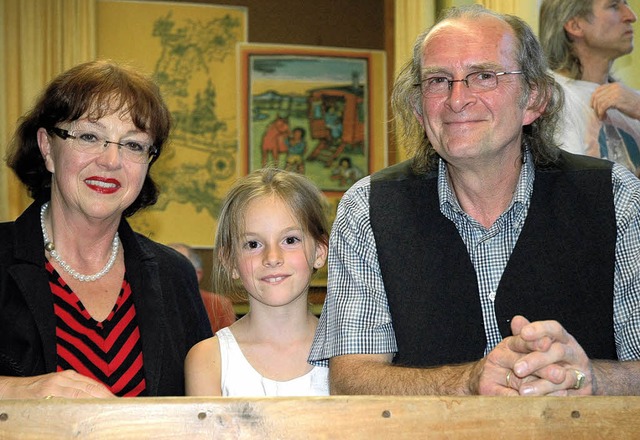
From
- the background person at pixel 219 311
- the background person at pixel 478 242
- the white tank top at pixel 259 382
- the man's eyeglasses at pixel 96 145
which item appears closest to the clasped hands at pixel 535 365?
the background person at pixel 478 242

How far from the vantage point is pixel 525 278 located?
204 cm

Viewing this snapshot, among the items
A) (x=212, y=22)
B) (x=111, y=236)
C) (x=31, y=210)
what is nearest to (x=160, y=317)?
(x=111, y=236)

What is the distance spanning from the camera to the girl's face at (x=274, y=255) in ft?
7.52

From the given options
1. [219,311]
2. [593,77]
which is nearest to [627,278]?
[593,77]

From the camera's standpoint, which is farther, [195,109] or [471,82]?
[195,109]

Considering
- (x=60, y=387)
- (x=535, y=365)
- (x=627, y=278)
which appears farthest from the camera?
(x=627, y=278)

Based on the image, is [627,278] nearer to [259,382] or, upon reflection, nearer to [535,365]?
[535,365]

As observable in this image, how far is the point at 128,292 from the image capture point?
2441 mm

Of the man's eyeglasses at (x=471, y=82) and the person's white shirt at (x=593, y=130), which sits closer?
the man's eyeglasses at (x=471, y=82)

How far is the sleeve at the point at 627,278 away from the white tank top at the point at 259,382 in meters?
Result: 0.72

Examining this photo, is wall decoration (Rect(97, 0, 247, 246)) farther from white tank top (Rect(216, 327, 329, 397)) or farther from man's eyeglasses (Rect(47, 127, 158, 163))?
white tank top (Rect(216, 327, 329, 397))

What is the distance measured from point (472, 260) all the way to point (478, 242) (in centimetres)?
5

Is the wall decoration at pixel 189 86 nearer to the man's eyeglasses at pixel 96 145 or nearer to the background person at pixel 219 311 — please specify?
the background person at pixel 219 311

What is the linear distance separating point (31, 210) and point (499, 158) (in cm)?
124
